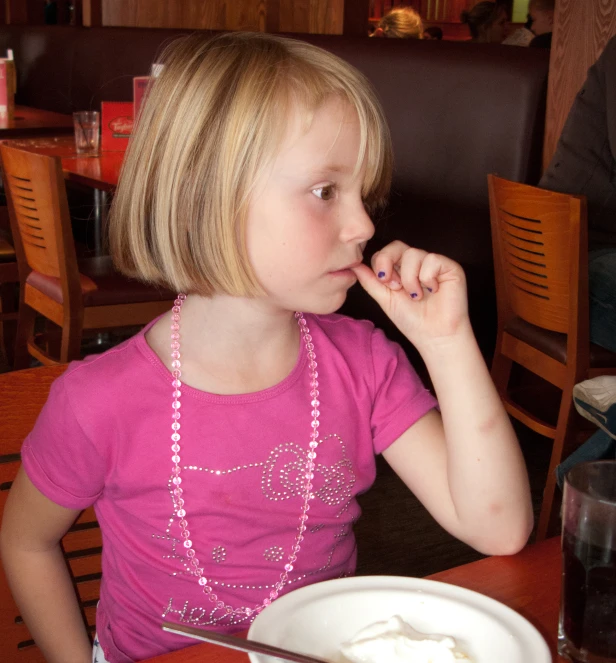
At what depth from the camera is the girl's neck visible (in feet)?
3.57

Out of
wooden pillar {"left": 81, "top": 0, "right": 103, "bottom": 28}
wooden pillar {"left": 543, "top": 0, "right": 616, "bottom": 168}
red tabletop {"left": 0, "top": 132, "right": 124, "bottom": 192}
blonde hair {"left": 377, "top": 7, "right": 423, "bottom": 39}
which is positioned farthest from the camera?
wooden pillar {"left": 81, "top": 0, "right": 103, "bottom": 28}

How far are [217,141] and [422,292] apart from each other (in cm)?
28

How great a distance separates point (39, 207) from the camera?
9.51 feet

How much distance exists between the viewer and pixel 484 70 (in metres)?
3.28

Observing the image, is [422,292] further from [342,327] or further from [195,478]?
[195,478]

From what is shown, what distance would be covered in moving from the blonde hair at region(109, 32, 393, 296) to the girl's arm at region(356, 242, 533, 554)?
13cm

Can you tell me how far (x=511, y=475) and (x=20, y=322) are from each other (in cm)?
264

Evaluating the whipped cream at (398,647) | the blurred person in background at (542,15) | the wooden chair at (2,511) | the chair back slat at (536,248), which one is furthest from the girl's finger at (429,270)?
the blurred person in background at (542,15)

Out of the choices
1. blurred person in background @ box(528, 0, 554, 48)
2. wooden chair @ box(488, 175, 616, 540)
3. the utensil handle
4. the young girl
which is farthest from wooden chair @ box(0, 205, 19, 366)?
blurred person in background @ box(528, 0, 554, 48)

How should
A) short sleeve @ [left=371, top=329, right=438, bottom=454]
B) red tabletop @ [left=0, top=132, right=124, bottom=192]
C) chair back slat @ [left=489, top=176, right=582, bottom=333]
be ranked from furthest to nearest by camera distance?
red tabletop @ [left=0, top=132, right=124, bottom=192] < chair back slat @ [left=489, top=176, right=582, bottom=333] < short sleeve @ [left=371, top=329, right=438, bottom=454]

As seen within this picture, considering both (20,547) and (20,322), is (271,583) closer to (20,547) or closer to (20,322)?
(20,547)

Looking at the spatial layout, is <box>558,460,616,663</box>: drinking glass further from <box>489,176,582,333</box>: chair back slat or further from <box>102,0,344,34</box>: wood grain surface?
<box>102,0,344,34</box>: wood grain surface

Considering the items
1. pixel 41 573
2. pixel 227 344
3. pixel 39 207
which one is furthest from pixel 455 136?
pixel 41 573

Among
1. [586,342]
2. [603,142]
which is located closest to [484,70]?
[603,142]
